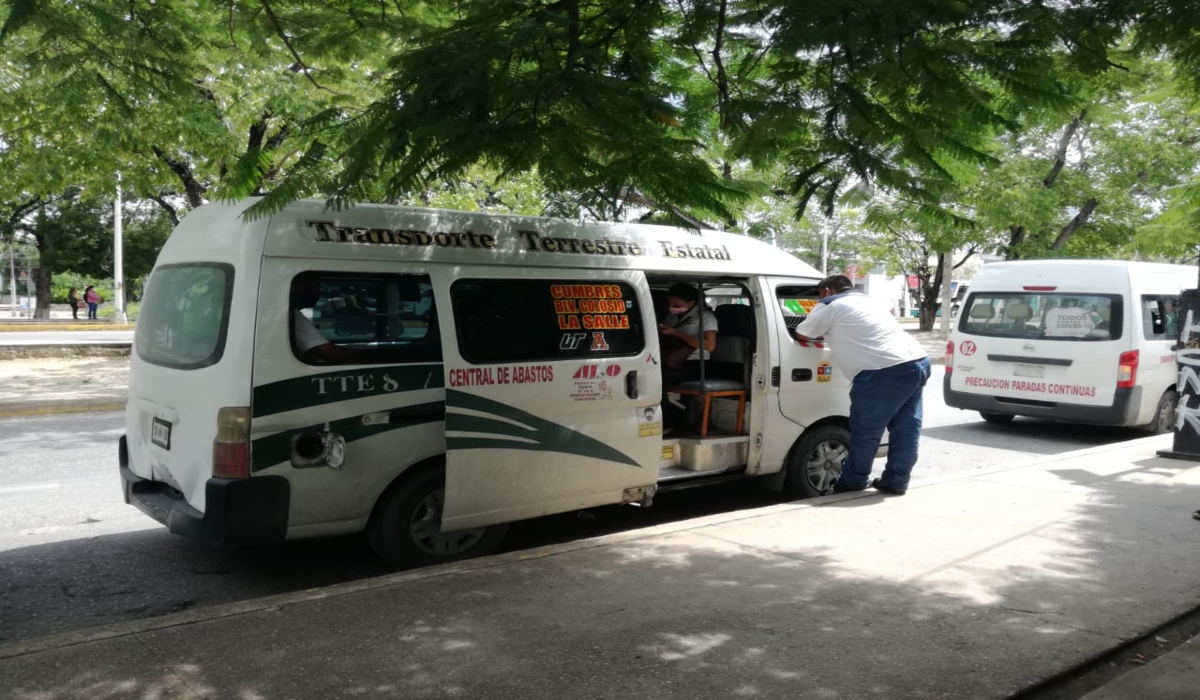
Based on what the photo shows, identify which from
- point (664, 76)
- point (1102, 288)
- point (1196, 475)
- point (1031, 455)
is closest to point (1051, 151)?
point (1102, 288)

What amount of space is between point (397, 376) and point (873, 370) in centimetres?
321

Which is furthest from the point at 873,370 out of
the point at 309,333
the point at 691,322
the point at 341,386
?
the point at 309,333

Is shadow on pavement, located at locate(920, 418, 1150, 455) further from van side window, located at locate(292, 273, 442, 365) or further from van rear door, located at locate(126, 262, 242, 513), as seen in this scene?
van rear door, located at locate(126, 262, 242, 513)

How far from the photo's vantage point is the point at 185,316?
493 cm

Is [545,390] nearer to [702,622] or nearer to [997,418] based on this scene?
[702,622]

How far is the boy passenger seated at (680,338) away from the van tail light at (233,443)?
3.09 m

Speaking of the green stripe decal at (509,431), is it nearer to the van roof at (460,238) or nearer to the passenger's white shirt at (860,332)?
the van roof at (460,238)

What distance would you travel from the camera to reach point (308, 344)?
4.57 meters

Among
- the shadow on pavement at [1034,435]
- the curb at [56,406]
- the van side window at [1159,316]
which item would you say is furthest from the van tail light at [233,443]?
the van side window at [1159,316]

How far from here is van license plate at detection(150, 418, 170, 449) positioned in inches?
191

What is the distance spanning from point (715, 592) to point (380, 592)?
1.57 metres

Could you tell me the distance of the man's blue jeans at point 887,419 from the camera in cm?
627

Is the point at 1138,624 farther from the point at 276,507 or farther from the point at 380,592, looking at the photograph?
the point at 276,507

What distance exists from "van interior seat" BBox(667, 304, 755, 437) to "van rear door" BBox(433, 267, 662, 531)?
36.3 inches
